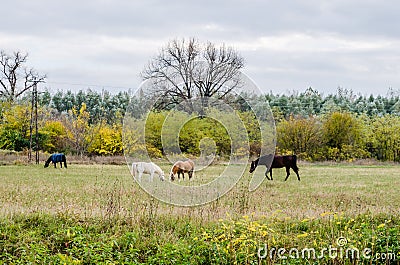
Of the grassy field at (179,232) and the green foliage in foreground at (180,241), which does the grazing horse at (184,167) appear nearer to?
the grassy field at (179,232)

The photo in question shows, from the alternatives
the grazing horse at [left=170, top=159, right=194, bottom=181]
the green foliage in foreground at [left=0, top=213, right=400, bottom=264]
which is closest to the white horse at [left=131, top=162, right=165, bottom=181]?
the grazing horse at [left=170, top=159, right=194, bottom=181]

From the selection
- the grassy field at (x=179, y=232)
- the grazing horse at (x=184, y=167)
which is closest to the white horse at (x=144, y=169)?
the grazing horse at (x=184, y=167)

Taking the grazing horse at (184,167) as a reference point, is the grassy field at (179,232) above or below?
below

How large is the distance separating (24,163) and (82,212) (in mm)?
21728

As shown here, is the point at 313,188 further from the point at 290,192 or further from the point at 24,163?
the point at 24,163

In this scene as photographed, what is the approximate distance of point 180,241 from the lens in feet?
24.2

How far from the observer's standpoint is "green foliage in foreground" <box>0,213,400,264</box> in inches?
262

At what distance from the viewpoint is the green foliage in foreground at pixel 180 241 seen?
21.8 feet

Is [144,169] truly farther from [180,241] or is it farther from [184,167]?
[180,241]

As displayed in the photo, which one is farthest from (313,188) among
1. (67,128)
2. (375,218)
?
(67,128)

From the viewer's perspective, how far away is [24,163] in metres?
29.1

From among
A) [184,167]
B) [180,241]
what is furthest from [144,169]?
[180,241]

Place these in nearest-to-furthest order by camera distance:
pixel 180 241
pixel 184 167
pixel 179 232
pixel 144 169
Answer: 1. pixel 180 241
2. pixel 179 232
3. pixel 184 167
4. pixel 144 169

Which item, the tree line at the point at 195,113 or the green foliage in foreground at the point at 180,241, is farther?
the tree line at the point at 195,113
